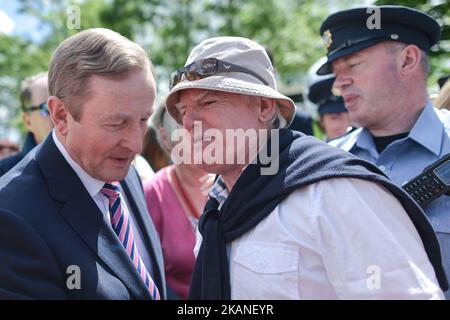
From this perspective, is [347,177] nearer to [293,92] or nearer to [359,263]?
[359,263]

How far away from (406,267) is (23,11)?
69.6 feet

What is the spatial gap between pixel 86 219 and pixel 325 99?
131 inches

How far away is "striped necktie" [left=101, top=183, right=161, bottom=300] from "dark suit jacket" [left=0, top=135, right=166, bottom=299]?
0.16 metres

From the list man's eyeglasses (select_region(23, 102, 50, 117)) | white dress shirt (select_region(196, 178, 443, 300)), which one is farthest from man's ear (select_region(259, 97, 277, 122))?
man's eyeglasses (select_region(23, 102, 50, 117))

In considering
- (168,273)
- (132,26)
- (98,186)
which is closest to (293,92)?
(132,26)

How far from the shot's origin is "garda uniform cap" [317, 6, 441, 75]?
3096mm

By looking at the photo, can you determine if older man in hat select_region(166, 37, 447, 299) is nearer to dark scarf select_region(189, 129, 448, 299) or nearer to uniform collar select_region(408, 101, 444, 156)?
dark scarf select_region(189, 129, 448, 299)

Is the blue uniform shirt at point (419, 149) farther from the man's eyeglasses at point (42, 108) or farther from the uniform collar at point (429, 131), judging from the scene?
the man's eyeglasses at point (42, 108)

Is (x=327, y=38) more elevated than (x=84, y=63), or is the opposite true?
(x=327, y=38)

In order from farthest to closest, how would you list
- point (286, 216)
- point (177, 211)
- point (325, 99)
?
1. point (325, 99)
2. point (177, 211)
3. point (286, 216)

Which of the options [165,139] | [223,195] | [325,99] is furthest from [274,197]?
[325,99]

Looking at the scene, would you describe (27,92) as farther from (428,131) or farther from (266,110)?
(428,131)

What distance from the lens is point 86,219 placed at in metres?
2.24

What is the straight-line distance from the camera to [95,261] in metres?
2.15
